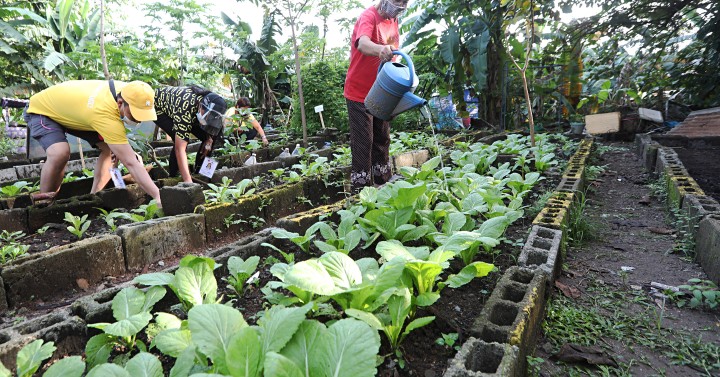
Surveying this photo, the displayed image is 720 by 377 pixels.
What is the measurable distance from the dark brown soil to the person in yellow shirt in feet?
14.8

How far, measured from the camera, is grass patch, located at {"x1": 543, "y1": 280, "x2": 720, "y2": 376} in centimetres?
146

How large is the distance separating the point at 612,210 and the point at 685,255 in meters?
1.08

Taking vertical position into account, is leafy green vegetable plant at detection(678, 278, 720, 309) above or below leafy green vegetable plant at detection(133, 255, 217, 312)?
→ below

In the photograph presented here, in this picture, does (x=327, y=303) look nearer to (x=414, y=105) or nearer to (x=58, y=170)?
(x=414, y=105)

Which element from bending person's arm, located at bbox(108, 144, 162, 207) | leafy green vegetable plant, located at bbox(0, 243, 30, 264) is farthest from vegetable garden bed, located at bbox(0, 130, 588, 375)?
bending person's arm, located at bbox(108, 144, 162, 207)

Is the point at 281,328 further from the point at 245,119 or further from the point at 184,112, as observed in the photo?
the point at 245,119

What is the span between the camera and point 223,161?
5.28 metres

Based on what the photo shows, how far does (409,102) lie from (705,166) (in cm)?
384

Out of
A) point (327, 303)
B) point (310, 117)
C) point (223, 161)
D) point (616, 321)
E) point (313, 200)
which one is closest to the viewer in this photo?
point (327, 303)

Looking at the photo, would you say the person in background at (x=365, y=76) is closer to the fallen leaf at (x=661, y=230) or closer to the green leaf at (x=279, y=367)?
the fallen leaf at (x=661, y=230)

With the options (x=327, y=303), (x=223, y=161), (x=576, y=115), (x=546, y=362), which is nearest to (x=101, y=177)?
(x=223, y=161)

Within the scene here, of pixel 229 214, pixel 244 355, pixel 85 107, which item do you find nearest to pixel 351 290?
pixel 244 355

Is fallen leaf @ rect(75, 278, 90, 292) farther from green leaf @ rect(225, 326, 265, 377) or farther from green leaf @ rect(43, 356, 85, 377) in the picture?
green leaf @ rect(225, 326, 265, 377)

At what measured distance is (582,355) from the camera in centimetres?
146
